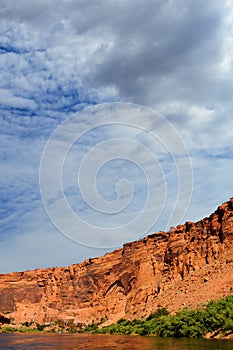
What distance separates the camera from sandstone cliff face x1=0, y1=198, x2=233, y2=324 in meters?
84.1

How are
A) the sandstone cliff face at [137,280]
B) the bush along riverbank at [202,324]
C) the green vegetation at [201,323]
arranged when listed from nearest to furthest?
the bush along riverbank at [202,324], the green vegetation at [201,323], the sandstone cliff face at [137,280]

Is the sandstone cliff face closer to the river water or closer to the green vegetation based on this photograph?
the green vegetation

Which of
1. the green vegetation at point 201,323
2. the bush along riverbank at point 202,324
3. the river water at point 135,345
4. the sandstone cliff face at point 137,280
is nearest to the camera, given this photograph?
the river water at point 135,345

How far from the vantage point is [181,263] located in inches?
3789

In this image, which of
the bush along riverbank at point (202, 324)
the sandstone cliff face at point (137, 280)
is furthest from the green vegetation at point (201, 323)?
the sandstone cliff face at point (137, 280)

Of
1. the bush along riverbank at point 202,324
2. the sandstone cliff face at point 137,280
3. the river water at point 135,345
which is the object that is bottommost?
the river water at point 135,345

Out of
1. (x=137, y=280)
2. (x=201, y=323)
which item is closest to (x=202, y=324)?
(x=201, y=323)

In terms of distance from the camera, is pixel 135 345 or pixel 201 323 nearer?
pixel 135 345

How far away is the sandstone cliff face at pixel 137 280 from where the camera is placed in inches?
3312

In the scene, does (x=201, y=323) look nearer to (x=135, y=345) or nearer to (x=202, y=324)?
(x=202, y=324)

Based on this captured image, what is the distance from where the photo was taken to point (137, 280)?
10838 cm

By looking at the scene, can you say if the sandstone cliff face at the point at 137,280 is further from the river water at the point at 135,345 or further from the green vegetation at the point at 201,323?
the river water at the point at 135,345

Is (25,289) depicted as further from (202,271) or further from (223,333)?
(223,333)

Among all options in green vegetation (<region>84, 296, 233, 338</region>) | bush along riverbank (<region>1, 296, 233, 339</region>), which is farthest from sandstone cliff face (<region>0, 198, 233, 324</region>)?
green vegetation (<region>84, 296, 233, 338</region>)
